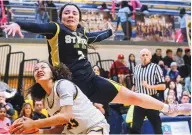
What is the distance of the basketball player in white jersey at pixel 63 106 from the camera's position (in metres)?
3.46

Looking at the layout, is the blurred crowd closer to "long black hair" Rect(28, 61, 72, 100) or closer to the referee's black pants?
the referee's black pants

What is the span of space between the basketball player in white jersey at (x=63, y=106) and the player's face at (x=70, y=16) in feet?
2.41

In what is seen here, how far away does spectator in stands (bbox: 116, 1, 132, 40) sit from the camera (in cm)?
1332

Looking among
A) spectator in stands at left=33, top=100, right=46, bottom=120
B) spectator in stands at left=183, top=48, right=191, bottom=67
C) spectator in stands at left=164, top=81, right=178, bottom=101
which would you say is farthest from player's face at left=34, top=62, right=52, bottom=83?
spectator in stands at left=183, top=48, right=191, bottom=67

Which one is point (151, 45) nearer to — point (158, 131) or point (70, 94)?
point (158, 131)

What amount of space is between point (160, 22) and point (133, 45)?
1119 millimetres

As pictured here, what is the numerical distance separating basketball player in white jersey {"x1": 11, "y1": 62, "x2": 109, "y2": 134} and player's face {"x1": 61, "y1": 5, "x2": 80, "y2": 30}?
735 mm

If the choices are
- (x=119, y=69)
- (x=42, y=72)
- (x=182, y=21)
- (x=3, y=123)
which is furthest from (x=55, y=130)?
(x=182, y=21)

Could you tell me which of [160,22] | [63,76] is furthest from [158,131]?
[160,22]

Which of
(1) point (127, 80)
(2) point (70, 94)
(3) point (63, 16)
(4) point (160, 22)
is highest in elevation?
(3) point (63, 16)

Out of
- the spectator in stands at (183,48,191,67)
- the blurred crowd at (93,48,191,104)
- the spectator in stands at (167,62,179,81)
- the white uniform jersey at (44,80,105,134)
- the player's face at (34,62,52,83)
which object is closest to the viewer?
the white uniform jersey at (44,80,105,134)

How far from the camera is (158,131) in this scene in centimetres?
680

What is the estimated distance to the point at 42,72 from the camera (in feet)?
12.5

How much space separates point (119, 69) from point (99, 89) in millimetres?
7355
